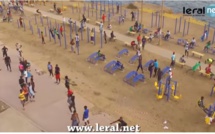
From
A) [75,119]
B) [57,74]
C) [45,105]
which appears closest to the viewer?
[75,119]

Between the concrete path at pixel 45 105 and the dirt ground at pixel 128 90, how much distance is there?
1.07m

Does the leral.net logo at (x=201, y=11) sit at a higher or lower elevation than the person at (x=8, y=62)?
higher

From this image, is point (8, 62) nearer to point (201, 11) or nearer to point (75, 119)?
point (75, 119)

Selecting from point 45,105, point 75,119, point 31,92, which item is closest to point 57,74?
point 31,92

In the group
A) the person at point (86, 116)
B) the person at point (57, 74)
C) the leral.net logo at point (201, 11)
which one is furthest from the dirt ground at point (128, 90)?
the leral.net logo at point (201, 11)

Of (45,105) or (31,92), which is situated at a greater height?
(31,92)

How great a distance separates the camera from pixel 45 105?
51.7 feet

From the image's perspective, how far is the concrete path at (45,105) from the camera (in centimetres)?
1419

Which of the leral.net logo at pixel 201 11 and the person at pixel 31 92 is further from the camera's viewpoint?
the leral.net logo at pixel 201 11

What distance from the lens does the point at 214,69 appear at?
2139cm

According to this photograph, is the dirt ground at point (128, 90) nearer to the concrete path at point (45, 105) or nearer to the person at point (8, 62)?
the concrete path at point (45, 105)

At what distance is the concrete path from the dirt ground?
1071 millimetres

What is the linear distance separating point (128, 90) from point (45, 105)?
566 centimetres

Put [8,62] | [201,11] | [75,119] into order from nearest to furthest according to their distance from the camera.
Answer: [75,119], [8,62], [201,11]
